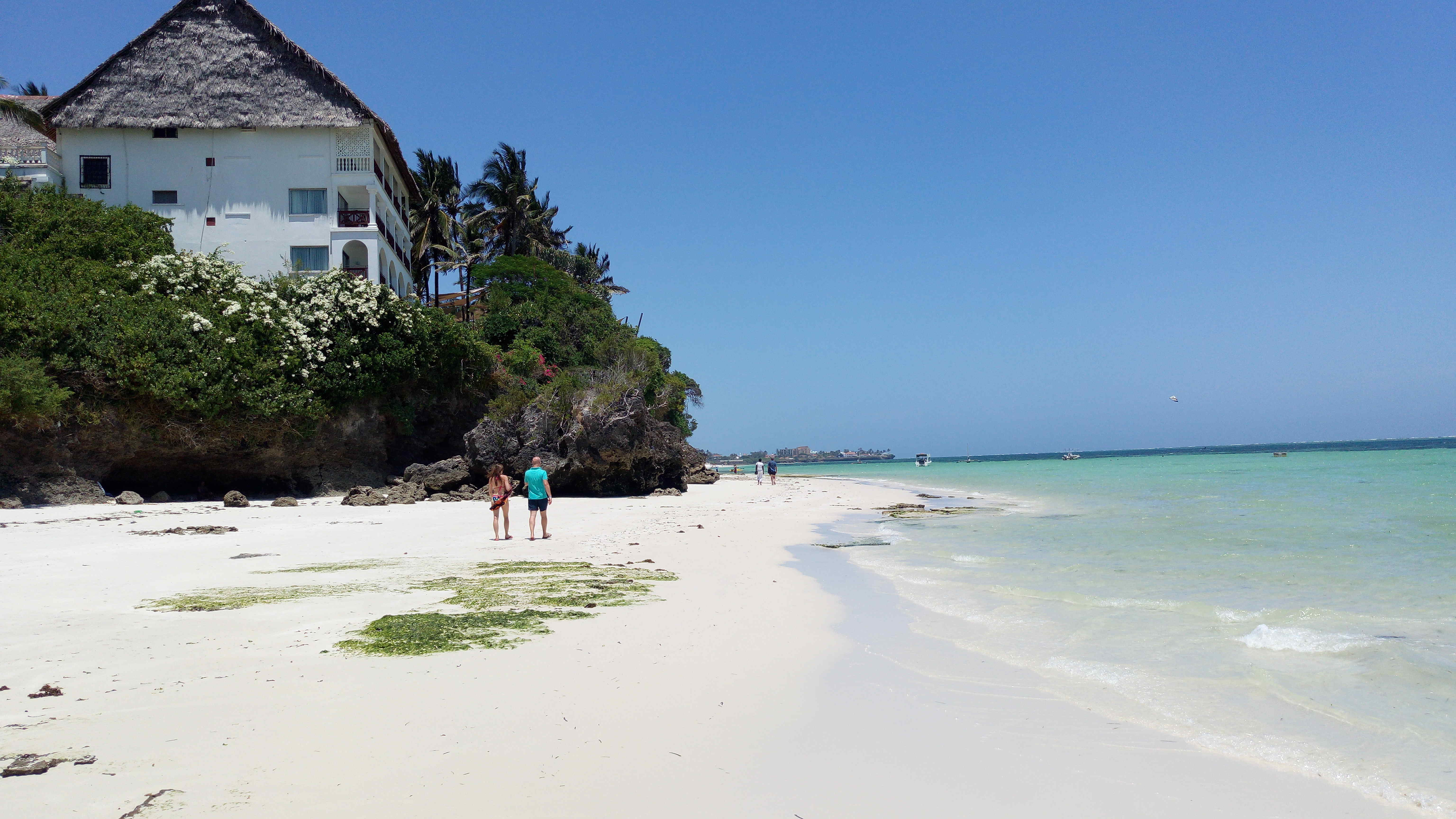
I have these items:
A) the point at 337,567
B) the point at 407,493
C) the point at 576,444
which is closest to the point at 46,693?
the point at 337,567

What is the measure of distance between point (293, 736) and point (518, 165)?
138 ft

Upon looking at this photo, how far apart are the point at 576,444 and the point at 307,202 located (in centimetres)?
1554

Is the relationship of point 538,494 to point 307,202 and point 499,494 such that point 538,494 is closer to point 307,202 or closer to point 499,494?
point 499,494

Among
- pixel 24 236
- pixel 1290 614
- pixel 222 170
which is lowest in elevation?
pixel 1290 614

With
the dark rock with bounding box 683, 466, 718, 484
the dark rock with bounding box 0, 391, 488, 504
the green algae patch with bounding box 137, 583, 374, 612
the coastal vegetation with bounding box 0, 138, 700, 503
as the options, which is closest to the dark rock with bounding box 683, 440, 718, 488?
the dark rock with bounding box 683, 466, 718, 484

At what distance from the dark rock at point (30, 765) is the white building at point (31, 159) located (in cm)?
3116

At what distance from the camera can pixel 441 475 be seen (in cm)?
2186

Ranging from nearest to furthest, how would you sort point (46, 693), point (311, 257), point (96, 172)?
point (46, 693) → point (96, 172) → point (311, 257)

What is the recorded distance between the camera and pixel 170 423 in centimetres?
2042

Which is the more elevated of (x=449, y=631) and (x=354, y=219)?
(x=354, y=219)

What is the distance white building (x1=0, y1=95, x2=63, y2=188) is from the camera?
26.2 m

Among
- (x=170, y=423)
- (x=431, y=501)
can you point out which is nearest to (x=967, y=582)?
(x=431, y=501)

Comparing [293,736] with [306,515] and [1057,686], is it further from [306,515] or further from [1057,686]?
[306,515]

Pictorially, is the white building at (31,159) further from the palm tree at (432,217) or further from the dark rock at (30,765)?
the dark rock at (30,765)
